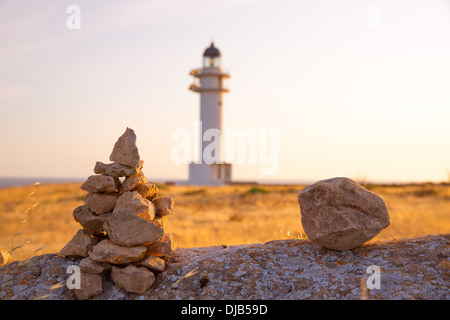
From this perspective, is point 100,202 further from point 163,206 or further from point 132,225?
point 163,206

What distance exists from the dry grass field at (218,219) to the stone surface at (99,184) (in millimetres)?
1717

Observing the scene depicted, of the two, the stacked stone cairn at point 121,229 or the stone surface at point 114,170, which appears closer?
the stacked stone cairn at point 121,229

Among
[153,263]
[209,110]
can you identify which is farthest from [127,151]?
[209,110]

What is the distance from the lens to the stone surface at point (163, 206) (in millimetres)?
5945

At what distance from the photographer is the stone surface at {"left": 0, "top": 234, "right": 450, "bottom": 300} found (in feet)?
15.7

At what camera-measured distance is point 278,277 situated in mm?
5195

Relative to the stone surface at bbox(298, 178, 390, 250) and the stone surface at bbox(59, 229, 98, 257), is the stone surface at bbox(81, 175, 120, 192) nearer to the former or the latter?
the stone surface at bbox(59, 229, 98, 257)

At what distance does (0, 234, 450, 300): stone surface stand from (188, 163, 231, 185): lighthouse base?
3331 centimetres

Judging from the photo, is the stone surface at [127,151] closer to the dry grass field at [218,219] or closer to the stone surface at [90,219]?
the stone surface at [90,219]

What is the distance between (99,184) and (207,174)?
33830 millimetres

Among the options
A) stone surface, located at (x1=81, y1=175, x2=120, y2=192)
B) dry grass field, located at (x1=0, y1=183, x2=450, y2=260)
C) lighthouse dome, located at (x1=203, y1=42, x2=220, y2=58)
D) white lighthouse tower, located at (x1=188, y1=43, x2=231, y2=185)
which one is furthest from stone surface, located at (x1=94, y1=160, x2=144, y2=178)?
lighthouse dome, located at (x1=203, y1=42, x2=220, y2=58)

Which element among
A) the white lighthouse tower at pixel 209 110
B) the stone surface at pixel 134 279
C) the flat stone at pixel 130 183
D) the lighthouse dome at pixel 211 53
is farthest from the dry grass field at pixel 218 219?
the lighthouse dome at pixel 211 53
